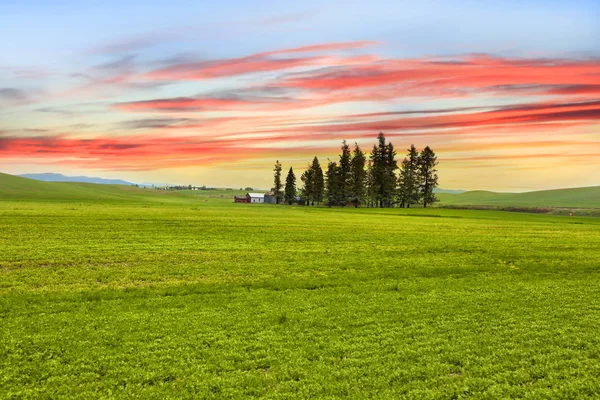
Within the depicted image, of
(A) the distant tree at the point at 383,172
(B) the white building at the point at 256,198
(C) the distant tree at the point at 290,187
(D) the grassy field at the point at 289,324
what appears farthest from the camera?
(B) the white building at the point at 256,198

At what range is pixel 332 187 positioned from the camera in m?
114

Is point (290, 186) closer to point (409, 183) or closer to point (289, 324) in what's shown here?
point (409, 183)

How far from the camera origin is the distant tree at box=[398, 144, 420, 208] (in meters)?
112

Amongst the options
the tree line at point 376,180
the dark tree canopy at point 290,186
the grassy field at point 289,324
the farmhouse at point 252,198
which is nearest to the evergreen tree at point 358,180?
the tree line at point 376,180

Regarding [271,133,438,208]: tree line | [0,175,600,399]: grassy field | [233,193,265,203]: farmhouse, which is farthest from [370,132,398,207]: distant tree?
[0,175,600,399]: grassy field

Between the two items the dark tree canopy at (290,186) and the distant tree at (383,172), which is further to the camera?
the dark tree canopy at (290,186)

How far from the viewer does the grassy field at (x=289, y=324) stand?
8.04 m

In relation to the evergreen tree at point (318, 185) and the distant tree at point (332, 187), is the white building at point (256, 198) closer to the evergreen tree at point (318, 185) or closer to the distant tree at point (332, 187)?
the evergreen tree at point (318, 185)

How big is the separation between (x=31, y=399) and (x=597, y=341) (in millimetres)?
14432

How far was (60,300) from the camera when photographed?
12.9 meters

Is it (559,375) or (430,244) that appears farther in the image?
(430,244)

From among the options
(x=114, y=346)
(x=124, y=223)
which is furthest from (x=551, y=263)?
(x=124, y=223)

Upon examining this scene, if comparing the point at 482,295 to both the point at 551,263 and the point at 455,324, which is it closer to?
the point at 455,324

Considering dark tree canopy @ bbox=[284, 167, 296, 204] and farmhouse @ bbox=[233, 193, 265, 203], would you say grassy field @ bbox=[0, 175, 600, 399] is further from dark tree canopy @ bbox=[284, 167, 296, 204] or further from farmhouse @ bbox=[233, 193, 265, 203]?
farmhouse @ bbox=[233, 193, 265, 203]
